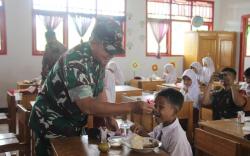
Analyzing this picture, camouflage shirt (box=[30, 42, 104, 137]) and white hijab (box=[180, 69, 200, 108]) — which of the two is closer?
camouflage shirt (box=[30, 42, 104, 137])

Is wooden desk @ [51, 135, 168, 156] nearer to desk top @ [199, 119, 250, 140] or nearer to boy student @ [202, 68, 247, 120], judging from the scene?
desk top @ [199, 119, 250, 140]

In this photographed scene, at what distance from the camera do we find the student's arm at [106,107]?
141cm

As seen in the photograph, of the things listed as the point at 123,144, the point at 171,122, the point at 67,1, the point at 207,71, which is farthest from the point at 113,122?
the point at 207,71

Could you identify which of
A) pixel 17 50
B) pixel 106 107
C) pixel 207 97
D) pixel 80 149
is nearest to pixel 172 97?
pixel 106 107

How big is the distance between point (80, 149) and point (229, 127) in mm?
1563

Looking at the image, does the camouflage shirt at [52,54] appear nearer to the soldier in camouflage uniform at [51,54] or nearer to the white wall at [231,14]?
the soldier in camouflage uniform at [51,54]

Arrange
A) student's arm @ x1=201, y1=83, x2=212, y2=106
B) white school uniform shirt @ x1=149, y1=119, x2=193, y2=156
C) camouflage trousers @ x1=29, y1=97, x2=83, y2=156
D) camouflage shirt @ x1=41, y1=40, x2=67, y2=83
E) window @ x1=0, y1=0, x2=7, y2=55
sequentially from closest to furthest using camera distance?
camouflage trousers @ x1=29, y1=97, x2=83, y2=156
white school uniform shirt @ x1=149, y1=119, x2=193, y2=156
camouflage shirt @ x1=41, y1=40, x2=67, y2=83
student's arm @ x1=201, y1=83, x2=212, y2=106
window @ x1=0, y1=0, x2=7, y2=55

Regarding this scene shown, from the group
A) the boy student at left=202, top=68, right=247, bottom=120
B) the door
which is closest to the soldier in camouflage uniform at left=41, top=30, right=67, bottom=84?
the boy student at left=202, top=68, right=247, bottom=120

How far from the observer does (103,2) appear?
7582 millimetres

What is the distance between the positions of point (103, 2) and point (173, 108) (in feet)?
19.7

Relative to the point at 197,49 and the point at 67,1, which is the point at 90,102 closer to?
the point at 67,1

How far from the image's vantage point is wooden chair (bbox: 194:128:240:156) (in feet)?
7.09

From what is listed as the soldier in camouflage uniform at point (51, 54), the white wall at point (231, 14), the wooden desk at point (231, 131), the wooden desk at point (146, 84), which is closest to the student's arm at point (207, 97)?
the wooden desk at point (231, 131)

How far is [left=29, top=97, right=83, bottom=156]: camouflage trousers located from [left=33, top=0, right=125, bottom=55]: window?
5.43 meters
